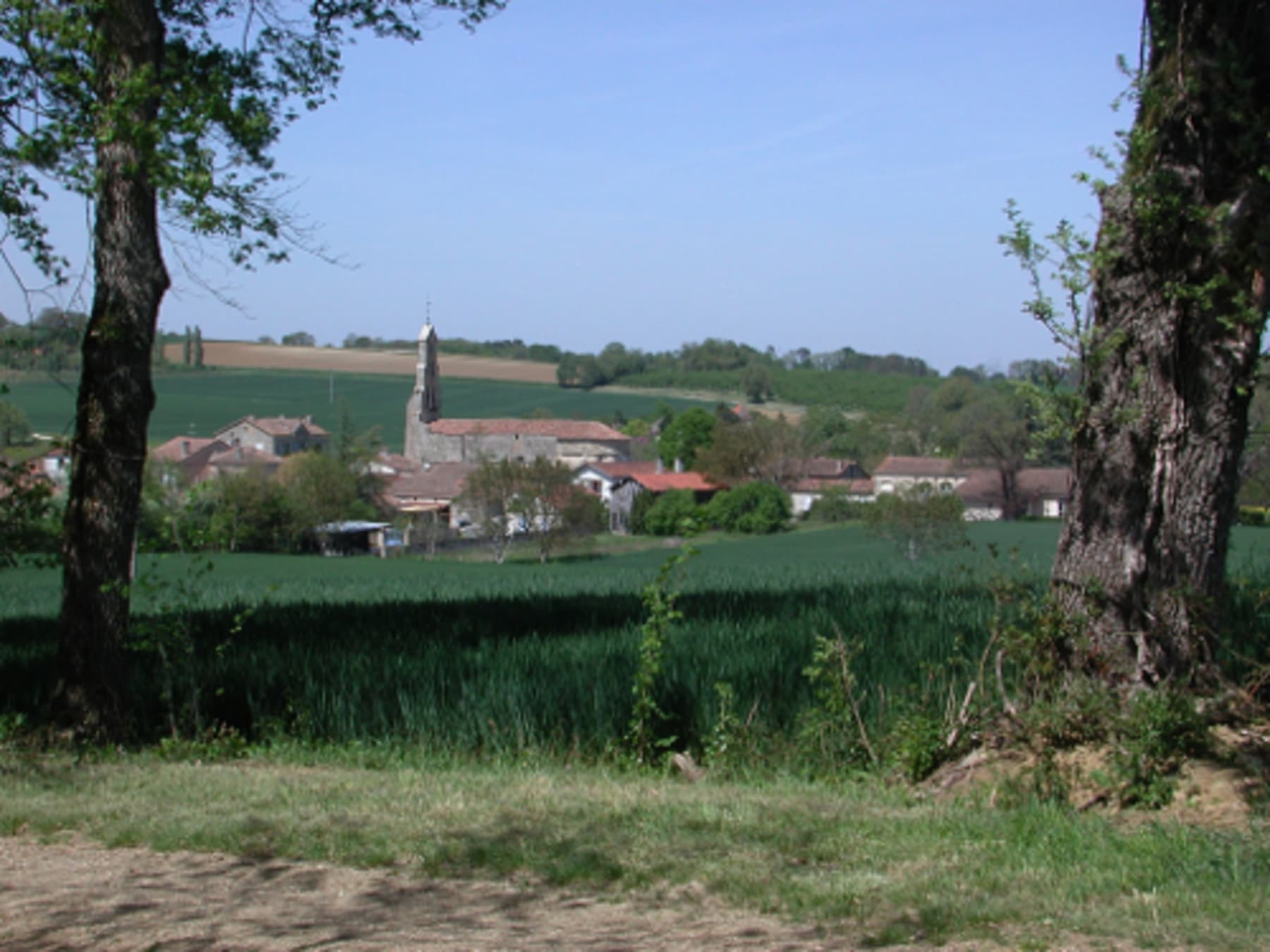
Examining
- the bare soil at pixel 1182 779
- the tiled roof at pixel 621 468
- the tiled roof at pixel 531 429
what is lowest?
the tiled roof at pixel 621 468

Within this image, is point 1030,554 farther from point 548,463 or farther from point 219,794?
point 548,463

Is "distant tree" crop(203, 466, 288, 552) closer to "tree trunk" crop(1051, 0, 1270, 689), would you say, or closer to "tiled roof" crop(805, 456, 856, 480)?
"tiled roof" crop(805, 456, 856, 480)

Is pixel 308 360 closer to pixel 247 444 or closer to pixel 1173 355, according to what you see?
pixel 247 444

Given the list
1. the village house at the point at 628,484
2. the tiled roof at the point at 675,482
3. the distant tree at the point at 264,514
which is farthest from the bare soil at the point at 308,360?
the distant tree at the point at 264,514

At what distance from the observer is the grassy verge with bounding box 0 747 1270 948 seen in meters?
4.65

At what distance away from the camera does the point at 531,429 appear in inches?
5492

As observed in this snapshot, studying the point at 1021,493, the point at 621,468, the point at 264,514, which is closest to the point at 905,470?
the point at 621,468

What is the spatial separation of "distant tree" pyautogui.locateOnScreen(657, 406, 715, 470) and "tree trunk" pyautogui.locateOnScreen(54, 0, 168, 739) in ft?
383

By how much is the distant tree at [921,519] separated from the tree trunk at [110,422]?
3285 cm

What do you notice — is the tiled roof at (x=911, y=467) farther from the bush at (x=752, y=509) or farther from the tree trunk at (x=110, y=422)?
the tree trunk at (x=110, y=422)

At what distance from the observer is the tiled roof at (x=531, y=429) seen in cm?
13775

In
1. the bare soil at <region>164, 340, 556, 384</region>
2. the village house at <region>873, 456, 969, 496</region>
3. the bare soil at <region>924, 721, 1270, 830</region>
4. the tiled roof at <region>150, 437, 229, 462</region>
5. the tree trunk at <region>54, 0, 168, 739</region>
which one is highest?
the bare soil at <region>164, 340, 556, 384</region>

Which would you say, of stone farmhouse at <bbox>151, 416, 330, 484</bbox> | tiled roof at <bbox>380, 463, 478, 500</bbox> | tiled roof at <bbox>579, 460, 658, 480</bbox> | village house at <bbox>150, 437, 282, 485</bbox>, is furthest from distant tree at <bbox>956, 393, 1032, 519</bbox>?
stone farmhouse at <bbox>151, 416, 330, 484</bbox>

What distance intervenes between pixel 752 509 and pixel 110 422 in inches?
3018
